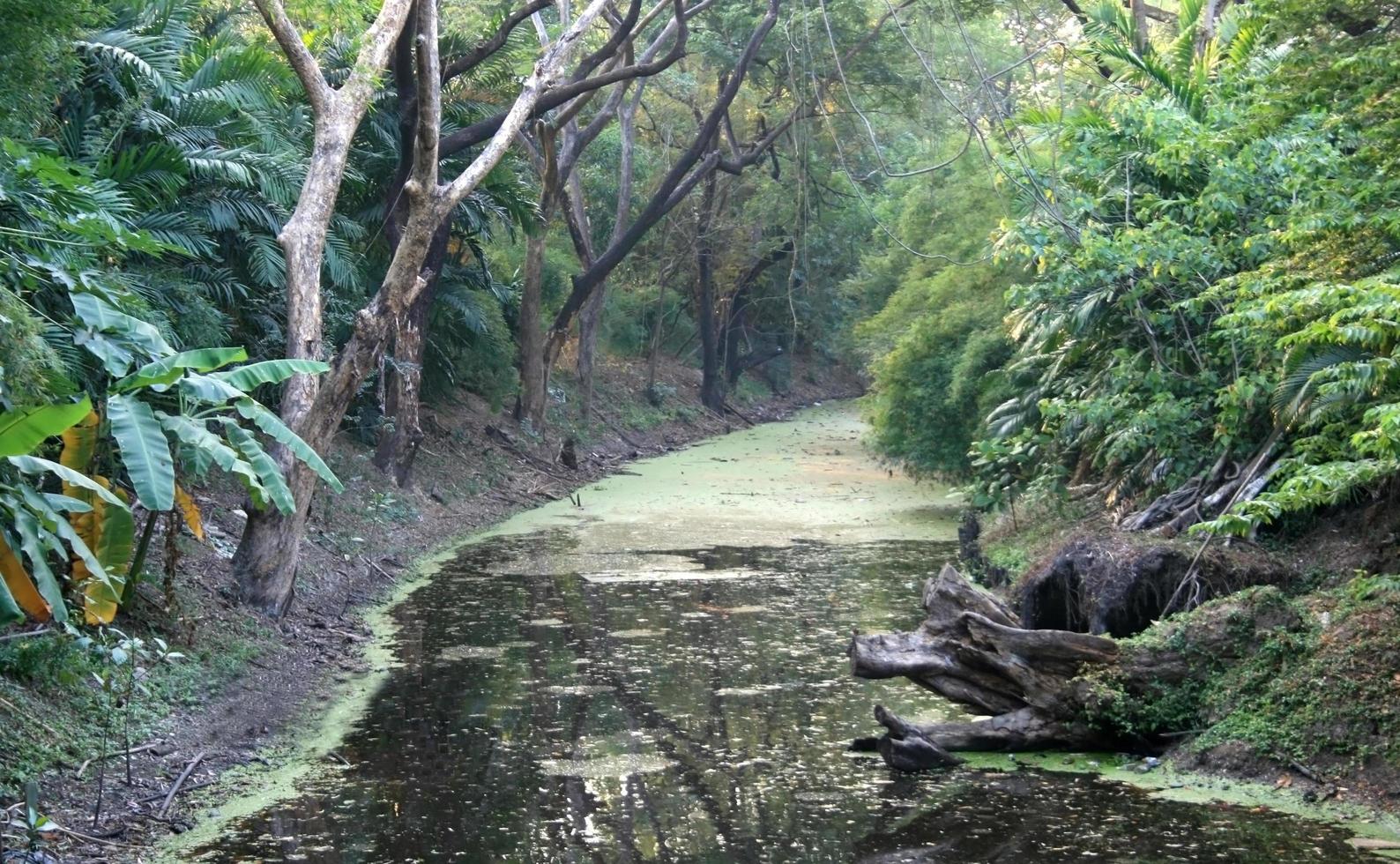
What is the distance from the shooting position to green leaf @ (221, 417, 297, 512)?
8.59 m

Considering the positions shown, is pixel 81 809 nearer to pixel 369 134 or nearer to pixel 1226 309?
pixel 1226 309

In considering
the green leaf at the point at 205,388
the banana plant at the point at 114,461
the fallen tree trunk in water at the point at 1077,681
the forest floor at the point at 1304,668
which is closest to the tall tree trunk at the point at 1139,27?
the forest floor at the point at 1304,668

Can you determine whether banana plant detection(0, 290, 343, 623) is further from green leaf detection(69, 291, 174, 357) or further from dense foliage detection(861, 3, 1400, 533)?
dense foliage detection(861, 3, 1400, 533)

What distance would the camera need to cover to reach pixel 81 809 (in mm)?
6742

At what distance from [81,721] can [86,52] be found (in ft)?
18.1

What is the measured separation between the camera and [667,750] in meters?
8.37

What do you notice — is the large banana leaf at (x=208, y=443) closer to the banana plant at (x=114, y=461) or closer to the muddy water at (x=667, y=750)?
the banana plant at (x=114, y=461)

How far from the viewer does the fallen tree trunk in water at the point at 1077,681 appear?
8180 mm

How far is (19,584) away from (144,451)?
1047mm

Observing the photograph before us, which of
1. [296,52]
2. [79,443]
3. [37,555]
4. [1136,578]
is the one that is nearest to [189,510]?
[79,443]

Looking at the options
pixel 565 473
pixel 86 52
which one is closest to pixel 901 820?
pixel 86 52

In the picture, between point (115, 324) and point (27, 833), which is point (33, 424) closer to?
point (27, 833)

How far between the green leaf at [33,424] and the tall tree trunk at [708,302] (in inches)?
874

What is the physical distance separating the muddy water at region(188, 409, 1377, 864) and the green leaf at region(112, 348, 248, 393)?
232cm
